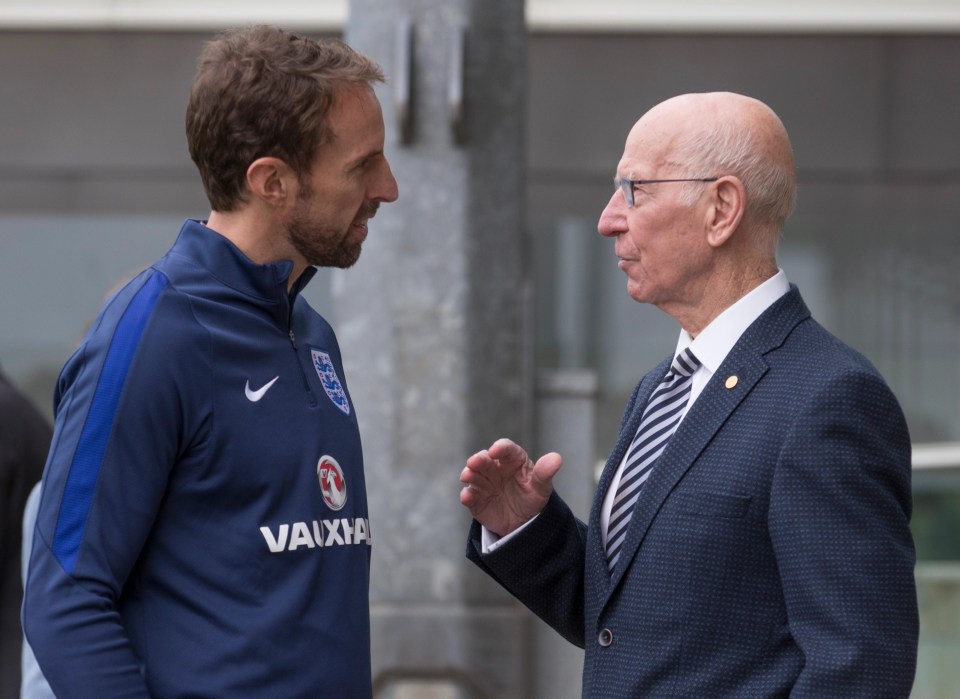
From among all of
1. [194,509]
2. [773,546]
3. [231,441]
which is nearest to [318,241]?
[231,441]

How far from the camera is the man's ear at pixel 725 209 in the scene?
2.35 m

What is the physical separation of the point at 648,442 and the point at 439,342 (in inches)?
91.9

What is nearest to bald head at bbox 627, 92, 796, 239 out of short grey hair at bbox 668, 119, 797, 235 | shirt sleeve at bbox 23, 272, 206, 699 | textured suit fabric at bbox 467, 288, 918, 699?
short grey hair at bbox 668, 119, 797, 235

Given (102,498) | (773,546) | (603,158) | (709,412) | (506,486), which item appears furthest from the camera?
(603,158)

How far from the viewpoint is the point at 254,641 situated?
2.12 metres

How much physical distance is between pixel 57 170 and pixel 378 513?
3.75 m

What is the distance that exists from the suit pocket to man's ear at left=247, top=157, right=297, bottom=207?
81 centimetres

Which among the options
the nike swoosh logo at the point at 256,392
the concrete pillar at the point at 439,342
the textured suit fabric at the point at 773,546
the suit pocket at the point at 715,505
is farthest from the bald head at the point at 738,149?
the concrete pillar at the point at 439,342

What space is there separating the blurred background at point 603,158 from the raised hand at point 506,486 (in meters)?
4.55

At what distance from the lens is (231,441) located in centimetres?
214

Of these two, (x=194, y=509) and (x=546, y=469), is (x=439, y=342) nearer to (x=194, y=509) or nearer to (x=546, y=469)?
(x=546, y=469)

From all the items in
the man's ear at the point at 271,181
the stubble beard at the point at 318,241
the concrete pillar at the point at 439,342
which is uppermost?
the man's ear at the point at 271,181

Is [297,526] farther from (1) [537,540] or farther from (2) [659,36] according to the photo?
(2) [659,36]

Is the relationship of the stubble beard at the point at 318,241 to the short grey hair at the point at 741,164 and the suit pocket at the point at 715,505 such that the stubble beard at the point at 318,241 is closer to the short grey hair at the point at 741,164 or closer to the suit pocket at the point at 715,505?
the short grey hair at the point at 741,164
